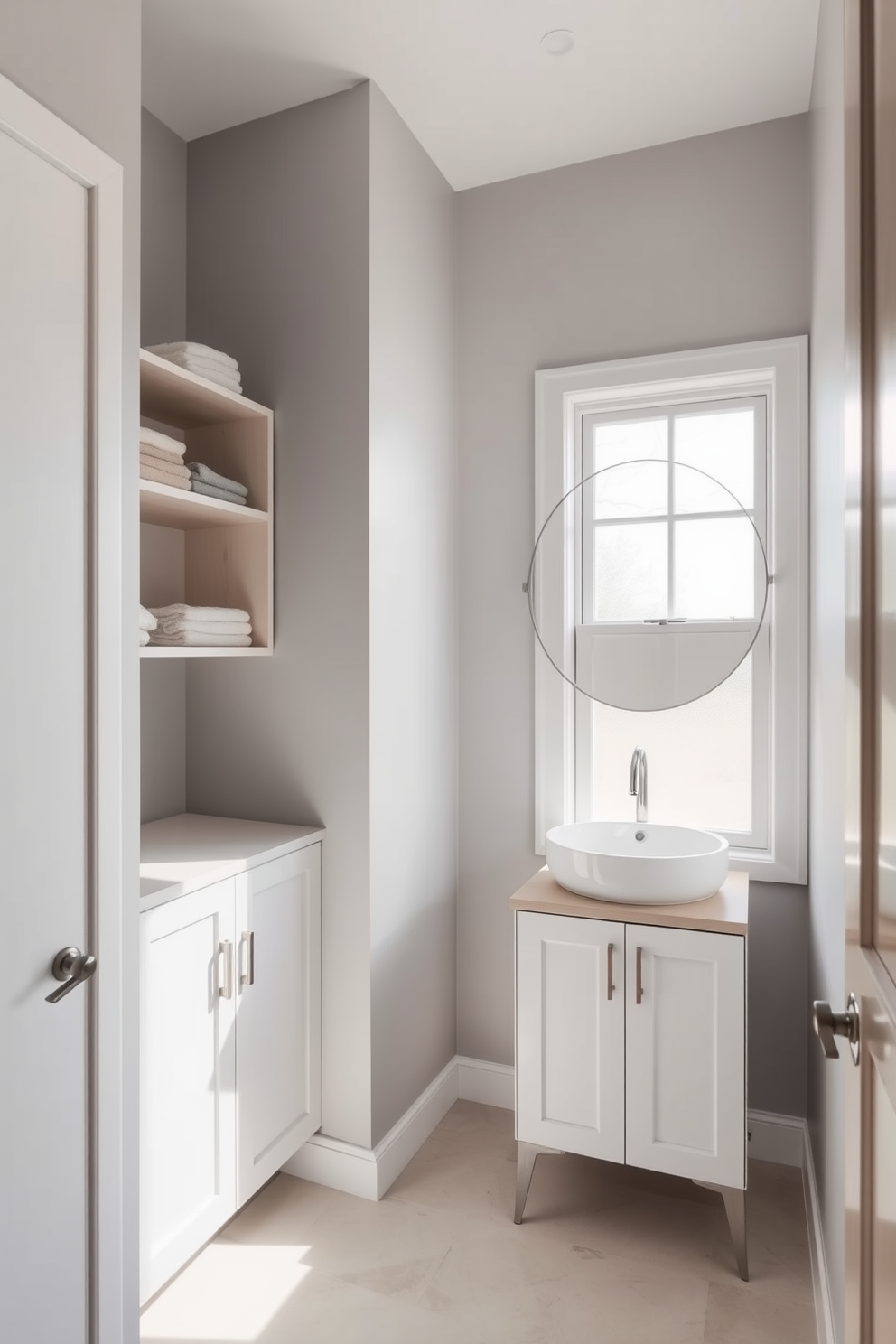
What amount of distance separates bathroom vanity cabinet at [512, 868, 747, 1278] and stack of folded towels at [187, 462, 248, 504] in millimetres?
A: 1203

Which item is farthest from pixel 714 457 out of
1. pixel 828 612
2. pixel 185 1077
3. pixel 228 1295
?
pixel 228 1295

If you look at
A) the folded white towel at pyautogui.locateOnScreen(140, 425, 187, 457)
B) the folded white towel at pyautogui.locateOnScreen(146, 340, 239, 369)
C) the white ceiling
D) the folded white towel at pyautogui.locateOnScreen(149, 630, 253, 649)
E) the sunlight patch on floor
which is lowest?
the sunlight patch on floor

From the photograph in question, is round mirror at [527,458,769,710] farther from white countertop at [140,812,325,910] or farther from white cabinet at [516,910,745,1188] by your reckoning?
white countertop at [140,812,325,910]

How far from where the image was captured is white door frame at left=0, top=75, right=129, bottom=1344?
1.25 m

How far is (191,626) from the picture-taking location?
1.83 meters

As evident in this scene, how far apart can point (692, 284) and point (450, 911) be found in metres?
1.94

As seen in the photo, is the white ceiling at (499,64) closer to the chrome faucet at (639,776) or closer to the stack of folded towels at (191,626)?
the stack of folded towels at (191,626)

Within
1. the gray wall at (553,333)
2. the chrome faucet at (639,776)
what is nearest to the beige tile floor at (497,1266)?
the gray wall at (553,333)

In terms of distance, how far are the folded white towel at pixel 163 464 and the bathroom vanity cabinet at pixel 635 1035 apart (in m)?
1.26

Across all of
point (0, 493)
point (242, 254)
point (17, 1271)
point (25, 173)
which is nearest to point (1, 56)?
point (25, 173)

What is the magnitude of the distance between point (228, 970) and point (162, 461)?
1.08m

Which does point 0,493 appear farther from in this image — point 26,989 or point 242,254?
point 242,254

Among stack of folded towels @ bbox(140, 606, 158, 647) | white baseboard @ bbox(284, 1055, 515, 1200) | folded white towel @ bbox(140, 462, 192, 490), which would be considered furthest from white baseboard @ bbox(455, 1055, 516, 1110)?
folded white towel @ bbox(140, 462, 192, 490)

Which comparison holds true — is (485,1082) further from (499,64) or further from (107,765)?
(499,64)
